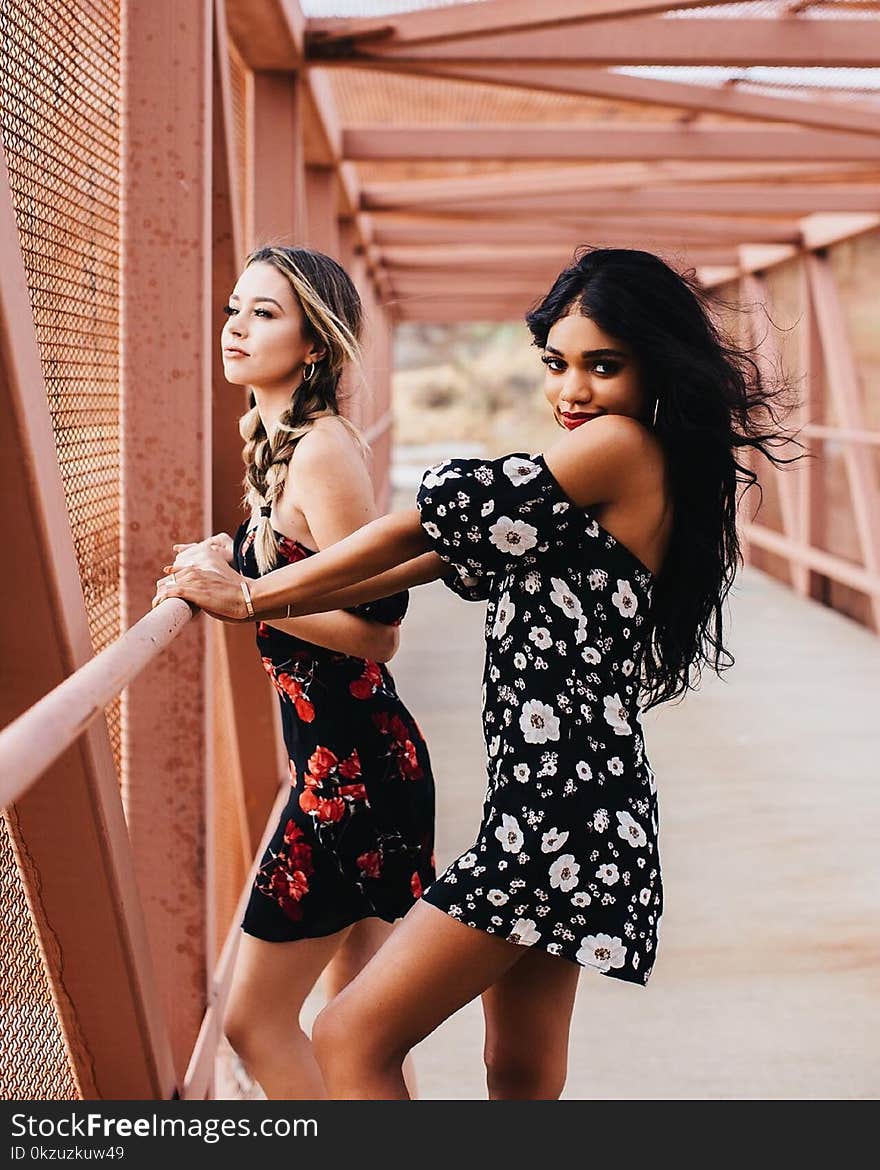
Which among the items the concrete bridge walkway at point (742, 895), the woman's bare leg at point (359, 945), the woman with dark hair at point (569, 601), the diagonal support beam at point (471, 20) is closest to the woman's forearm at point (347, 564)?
the woman with dark hair at point (569, 601)

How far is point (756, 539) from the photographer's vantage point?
461 inches

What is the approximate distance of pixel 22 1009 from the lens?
177 centimetres

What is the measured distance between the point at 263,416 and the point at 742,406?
718 millimetres

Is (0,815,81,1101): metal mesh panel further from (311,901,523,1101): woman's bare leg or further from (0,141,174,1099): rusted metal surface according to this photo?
(311,901,523,1101): woman's bare leg

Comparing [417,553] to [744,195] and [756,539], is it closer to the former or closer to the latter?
[744,195]

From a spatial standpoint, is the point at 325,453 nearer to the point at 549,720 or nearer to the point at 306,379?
the point at 306,379

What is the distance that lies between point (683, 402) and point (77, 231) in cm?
101

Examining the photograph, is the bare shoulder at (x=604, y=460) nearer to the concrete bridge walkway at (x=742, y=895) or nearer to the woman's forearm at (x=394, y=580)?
the woman's forearm at (x=394, y=580)

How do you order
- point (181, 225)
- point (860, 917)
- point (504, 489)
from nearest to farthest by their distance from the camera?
point (504, 489), point (181, 225), point (860, 917)

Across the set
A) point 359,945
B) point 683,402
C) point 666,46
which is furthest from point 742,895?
point 683,402

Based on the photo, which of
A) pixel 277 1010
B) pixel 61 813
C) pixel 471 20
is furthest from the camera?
pixel 471 20

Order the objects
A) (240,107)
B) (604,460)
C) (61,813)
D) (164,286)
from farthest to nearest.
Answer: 1. (240,107)
2. (164,286)
3. (604,460)
4. (61,813)
